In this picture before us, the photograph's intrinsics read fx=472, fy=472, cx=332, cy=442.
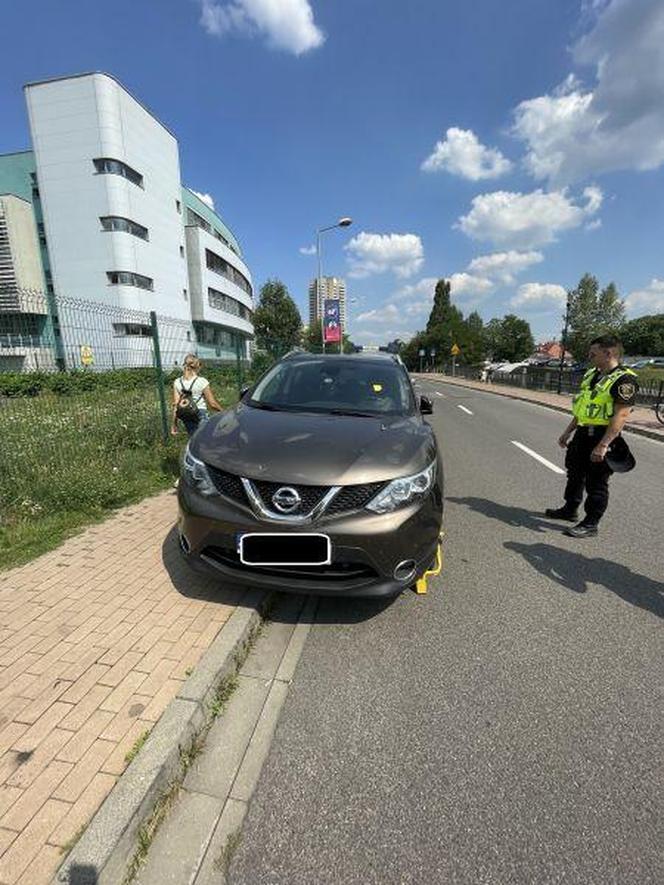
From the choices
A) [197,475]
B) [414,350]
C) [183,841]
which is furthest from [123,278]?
[414,350]

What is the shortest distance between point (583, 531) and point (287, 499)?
3.44 metres

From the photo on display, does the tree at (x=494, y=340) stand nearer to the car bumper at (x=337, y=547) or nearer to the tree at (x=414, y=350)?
the tree at (x=414, y=350)

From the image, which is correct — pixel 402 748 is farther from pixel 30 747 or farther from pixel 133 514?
pixel 133 514

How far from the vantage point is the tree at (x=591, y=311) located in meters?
61.5

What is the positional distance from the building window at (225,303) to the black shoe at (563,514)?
45.5 m

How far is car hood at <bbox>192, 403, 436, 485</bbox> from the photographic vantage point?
2730 millimetres

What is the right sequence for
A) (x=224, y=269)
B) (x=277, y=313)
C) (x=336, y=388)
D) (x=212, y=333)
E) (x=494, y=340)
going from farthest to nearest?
(x=494, y=340)
(x=277, y=313)
(x=224, y=269)
(x=212, y=333)
(x=336, y=388)

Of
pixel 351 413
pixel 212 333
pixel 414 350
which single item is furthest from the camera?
pixel 414 350

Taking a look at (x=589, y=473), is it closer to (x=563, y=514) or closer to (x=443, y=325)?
(x=563, y=514)

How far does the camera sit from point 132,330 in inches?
282

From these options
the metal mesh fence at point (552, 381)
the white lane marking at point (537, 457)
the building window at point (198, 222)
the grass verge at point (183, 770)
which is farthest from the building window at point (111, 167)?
the grass verge at point (183, 770)

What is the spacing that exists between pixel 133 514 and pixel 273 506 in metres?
2.85

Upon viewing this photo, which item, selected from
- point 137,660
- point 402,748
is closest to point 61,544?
point 137,660

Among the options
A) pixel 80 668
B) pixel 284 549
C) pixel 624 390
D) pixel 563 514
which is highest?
pixel 624 390
